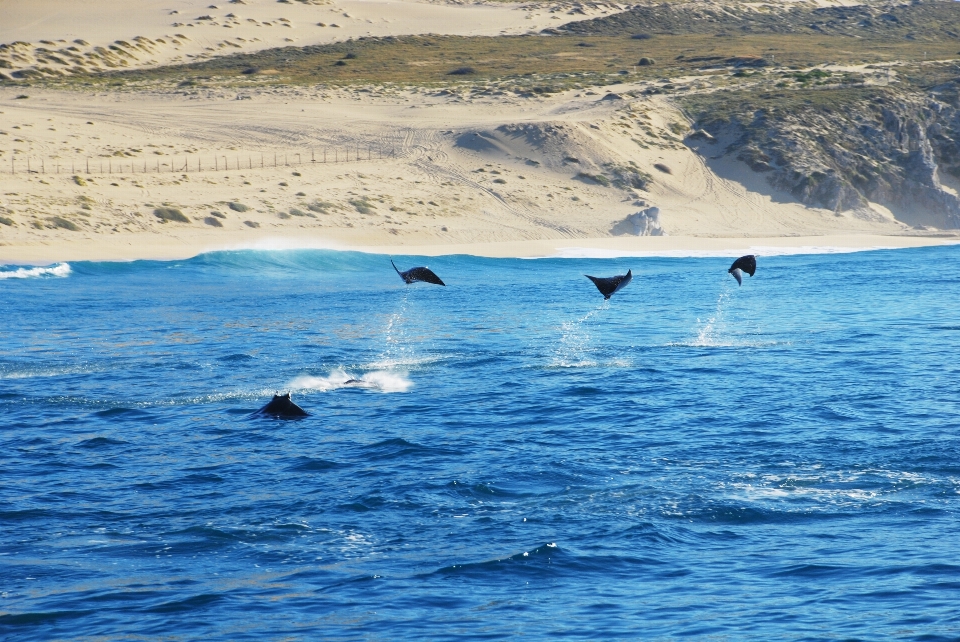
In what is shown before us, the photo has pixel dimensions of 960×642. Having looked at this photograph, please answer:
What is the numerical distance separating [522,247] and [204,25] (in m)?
67.5

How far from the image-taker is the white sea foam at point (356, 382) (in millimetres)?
20703

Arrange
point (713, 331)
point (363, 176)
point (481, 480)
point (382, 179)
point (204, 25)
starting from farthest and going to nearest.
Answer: point (204, 25) < point (363, 176) < point (382, 179) < point (713, 331) < point (481, 480)

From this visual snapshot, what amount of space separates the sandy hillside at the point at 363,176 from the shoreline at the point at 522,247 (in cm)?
21

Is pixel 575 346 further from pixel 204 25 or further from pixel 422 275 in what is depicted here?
pixel 204 25

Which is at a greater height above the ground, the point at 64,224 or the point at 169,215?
the point at 169,215

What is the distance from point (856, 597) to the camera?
1060cm

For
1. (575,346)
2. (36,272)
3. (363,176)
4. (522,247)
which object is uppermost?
(363,176)

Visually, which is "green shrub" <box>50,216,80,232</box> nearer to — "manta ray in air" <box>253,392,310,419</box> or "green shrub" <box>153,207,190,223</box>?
"green shrub" <box>153,207,190,223</box>

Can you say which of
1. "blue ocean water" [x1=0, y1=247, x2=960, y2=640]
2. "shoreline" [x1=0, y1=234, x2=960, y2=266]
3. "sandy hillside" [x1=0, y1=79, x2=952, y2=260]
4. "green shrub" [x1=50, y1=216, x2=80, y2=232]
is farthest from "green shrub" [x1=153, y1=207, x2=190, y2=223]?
"blue ocean water" [x1=0, y1=247, x2=960, y2=640]

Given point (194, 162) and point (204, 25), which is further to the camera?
point (204, 25)

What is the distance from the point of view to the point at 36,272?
39.0 meters

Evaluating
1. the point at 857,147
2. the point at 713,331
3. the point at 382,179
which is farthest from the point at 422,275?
the point at 857,147

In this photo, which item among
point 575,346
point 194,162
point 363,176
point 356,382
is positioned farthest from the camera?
point 194,162

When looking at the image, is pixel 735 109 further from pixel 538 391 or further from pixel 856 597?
pixel 856 597
